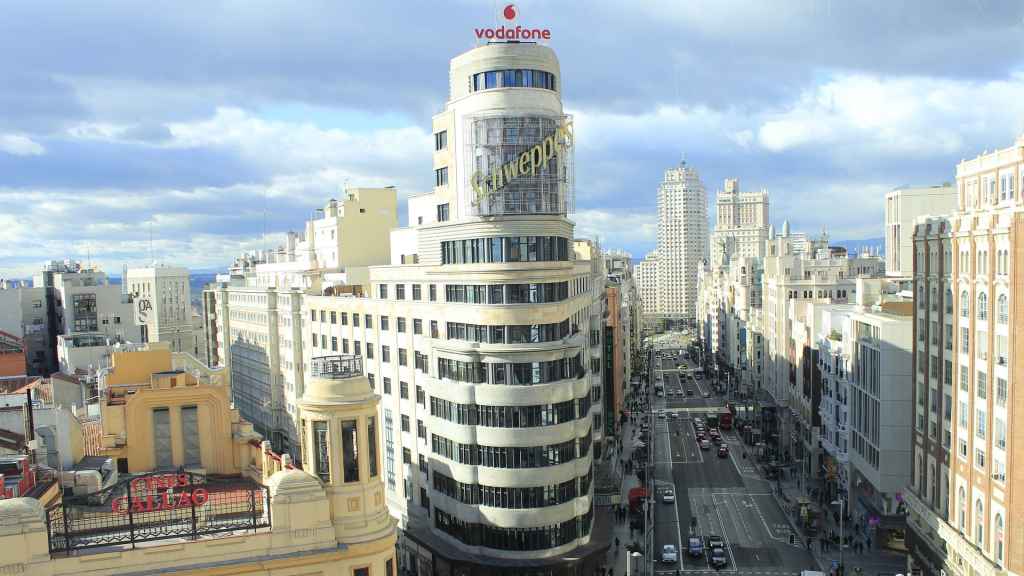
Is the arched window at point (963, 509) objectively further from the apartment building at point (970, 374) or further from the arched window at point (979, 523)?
the arched window at point (979, 523)

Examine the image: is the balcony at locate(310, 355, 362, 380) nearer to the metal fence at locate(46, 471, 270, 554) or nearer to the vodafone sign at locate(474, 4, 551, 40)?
the metal fence at locate(46, 471, 270, 554)

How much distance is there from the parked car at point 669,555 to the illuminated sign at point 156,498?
52.5 m

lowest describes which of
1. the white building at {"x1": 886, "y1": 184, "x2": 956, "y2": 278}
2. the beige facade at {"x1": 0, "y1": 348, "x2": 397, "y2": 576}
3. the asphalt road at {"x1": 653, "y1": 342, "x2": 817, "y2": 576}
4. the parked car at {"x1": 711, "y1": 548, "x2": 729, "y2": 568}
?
the asphalt road at {"x1": 653, "y1": 342, "x2": 817, "y2": 576}

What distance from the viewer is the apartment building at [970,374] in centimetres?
5538

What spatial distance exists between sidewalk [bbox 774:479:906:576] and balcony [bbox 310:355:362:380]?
5627cm

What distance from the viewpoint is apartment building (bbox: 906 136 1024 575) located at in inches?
2180

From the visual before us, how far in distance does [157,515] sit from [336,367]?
9668mm

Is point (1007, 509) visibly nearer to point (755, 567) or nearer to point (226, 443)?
point (755, 567)

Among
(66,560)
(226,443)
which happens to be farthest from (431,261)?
(66,560)

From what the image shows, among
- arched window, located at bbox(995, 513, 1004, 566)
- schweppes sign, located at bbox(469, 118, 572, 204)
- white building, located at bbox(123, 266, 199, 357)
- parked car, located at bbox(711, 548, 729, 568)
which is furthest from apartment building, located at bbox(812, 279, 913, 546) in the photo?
white building, located at bbox(123, 266, 199, 357)

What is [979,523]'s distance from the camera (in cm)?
5912

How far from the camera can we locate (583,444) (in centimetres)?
6688

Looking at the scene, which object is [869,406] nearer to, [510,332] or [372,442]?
[510,332]

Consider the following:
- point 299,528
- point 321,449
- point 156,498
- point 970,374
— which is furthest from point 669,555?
point 156,498
